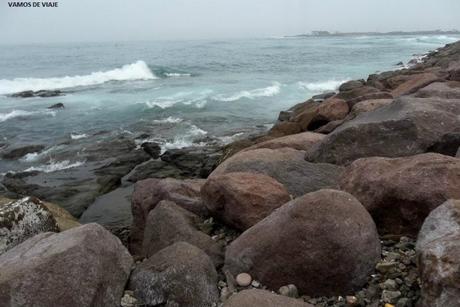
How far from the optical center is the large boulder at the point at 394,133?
19.4 ft

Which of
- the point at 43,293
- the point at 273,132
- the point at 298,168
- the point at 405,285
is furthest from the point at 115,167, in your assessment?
the point at 405,285

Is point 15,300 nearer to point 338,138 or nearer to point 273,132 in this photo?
point 338,138

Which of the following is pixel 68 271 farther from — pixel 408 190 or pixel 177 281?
pixel 408 190

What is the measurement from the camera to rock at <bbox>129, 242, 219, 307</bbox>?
12.2 ft

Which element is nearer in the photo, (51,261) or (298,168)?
(51,261)

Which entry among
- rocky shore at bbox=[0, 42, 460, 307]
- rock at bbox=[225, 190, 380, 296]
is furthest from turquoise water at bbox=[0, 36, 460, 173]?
rock at bbox=[225, 190, 380, 296]

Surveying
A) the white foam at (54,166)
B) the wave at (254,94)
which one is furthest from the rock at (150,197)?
the wave at (254,94)

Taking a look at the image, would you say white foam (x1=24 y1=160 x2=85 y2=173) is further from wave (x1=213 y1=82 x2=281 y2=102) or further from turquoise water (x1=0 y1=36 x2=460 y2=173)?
wave (x1=213 y1=82 x2=281 y2=102)

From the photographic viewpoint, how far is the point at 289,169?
6.09m

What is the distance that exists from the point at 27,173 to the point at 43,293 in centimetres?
972

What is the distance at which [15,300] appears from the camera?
3334mm

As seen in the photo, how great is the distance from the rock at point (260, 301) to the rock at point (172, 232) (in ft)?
3.88

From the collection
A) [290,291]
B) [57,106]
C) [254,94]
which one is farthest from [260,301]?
[57,106]

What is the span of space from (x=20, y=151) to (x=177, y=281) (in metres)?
12.4
